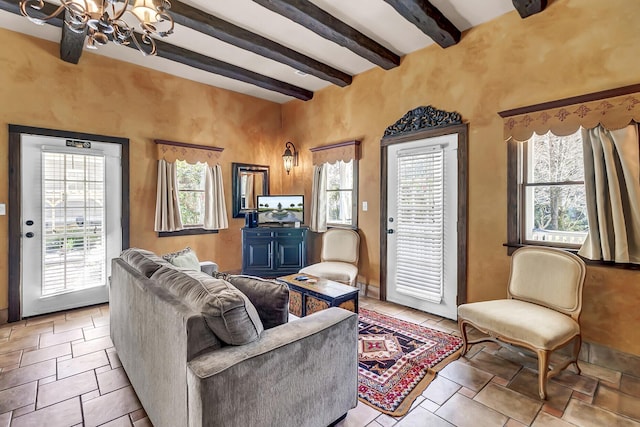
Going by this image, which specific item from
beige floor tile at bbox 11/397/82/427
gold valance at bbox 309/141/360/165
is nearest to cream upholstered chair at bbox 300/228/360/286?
gold valance at bbox 309/141/360/165

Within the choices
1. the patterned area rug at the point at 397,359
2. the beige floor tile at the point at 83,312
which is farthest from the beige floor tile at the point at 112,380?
the patterned area rug at the point at 397,359

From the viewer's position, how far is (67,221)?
361cm

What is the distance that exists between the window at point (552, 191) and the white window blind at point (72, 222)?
4644mm

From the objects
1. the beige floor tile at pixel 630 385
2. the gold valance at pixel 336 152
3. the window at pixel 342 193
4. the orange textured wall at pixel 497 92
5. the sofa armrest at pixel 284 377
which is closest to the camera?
the sofa armrest at pixel 284 377

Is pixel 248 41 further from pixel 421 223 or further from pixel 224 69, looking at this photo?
pixel 421 223

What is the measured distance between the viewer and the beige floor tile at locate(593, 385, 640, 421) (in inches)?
77.5

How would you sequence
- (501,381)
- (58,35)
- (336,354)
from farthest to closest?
1. (58,35)
2. (501,381)
3. (336,354)

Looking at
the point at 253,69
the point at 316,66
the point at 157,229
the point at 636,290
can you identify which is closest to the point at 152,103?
the point at 253,69

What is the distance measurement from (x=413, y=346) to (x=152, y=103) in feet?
14.0

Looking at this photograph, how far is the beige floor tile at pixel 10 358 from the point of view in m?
2.50

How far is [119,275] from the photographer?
2383mm

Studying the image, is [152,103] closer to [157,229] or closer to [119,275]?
[157,229]

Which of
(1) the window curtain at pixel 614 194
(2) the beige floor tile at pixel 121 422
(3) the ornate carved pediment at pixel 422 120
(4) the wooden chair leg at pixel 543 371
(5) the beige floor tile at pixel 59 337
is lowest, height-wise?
(2) the beige floor tile at pixel 121 422

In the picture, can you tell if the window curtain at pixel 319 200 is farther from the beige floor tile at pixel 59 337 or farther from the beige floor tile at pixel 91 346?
the beige floor tile at pixel 59 337
